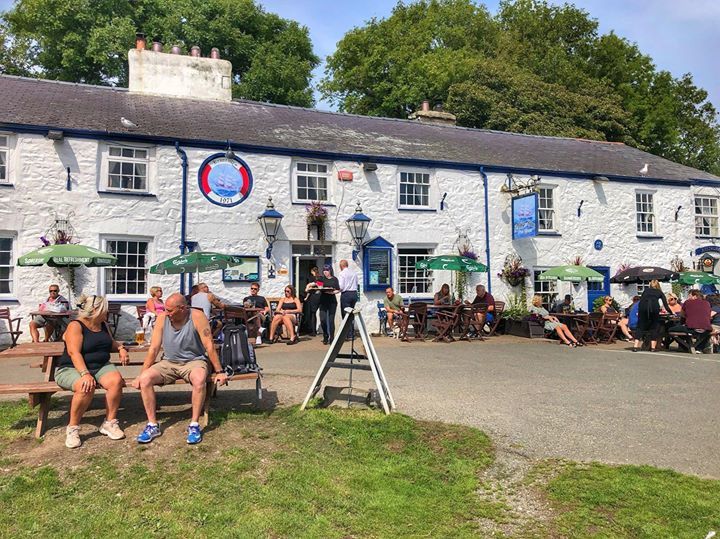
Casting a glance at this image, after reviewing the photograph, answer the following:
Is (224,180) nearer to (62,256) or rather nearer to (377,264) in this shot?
(62,256)

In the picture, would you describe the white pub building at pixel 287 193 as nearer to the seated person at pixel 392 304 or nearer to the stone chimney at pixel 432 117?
the seated person at pixel 392 304

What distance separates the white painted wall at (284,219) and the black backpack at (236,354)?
339 inches

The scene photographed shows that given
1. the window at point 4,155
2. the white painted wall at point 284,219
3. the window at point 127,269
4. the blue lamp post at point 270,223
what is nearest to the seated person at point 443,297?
the white painted wall at point 284,219

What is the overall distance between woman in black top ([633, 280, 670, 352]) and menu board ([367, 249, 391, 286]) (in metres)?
6.54

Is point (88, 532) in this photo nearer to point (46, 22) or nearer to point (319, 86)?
point (46, 22)

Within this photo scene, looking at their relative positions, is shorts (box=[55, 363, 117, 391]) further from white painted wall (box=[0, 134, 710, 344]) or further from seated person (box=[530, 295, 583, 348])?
seated person (box=[530, 295, 583, 348])

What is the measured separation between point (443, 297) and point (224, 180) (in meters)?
6.77

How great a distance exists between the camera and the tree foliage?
100 ft

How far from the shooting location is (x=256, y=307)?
13656 mm

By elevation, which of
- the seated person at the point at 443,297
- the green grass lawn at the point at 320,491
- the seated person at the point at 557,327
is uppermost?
the seated person at the point at 443,297

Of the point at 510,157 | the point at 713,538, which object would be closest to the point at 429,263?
the point at 510,157

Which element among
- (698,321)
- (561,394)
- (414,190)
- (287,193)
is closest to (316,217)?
(287,193)

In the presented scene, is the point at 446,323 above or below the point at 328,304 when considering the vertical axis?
below

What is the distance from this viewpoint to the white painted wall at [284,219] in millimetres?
13078
